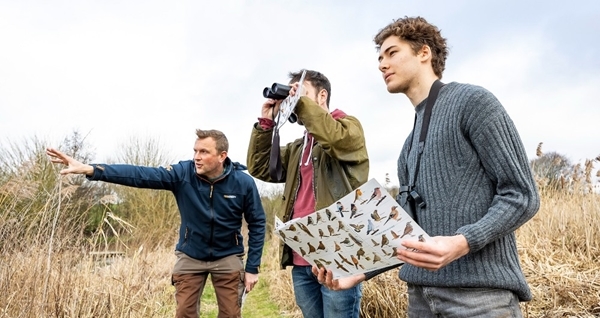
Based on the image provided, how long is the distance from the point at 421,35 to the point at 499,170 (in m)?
0.61

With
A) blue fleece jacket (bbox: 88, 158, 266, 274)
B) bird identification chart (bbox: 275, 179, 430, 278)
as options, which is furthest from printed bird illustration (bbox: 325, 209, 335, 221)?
blue fleece jacket (bbox: 88, 158, 266, 274)

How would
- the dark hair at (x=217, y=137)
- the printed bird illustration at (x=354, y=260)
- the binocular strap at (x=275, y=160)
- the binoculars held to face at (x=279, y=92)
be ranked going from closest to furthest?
the printed bird illustration at (x=354, y=260) < the binoculars held to face at (x=279, y=92) < the binocular strap at (x=275, y=160) < the dark hair at (x=217, y=137)

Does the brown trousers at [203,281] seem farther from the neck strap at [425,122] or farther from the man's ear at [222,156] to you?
the neck strap at [425,122]

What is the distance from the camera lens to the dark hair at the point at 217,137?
4246 millimetres

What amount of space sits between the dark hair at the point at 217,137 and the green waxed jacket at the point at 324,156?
120 centimetres

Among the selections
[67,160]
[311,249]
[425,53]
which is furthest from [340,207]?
[67,160]

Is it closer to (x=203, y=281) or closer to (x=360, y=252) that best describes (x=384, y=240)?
(x=360, y=252)

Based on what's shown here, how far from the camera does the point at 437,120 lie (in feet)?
5.22

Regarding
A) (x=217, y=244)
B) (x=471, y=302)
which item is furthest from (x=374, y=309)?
(x=471, y=302)

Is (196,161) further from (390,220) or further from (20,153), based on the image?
(20,153)

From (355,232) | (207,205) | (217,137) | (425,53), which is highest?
(217,137)

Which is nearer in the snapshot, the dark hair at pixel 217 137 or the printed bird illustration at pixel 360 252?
the printed bird illustration at pixel 360 252

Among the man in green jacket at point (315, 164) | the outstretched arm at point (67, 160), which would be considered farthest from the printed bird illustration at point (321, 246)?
the outstretched arm at point (67, 160)

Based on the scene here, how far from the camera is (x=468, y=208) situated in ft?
4.82
